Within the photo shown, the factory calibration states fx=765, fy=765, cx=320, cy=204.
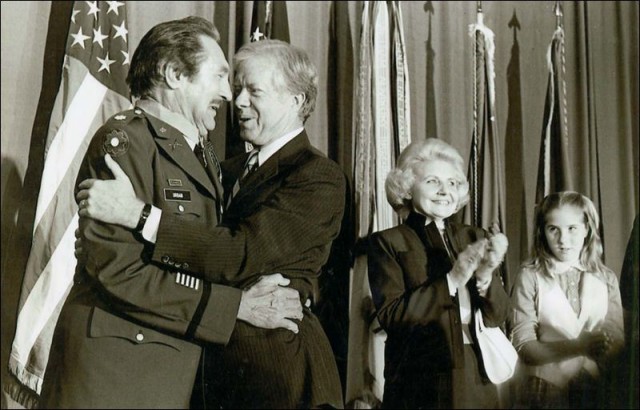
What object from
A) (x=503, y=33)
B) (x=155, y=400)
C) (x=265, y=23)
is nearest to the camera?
(x=155, y=400)

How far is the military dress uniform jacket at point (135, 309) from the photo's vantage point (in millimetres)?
2105

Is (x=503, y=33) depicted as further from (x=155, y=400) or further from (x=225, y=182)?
(x=155, y=400)

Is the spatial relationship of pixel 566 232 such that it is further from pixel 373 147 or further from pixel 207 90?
pixel 207 90

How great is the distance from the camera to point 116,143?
7.25 ft

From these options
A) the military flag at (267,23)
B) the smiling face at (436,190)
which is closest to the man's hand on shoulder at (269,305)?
the smiling face at (436,190)

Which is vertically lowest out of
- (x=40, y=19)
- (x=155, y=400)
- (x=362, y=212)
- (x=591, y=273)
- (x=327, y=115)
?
(x=155, y=400)

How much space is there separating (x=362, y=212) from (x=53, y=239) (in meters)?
1.04

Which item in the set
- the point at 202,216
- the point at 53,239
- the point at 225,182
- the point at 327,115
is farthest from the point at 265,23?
the point at 53,239

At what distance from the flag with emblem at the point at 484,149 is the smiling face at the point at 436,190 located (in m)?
0.14

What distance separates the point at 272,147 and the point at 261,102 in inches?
6.1

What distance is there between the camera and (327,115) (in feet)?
9.32

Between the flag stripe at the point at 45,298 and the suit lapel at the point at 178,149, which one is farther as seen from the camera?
the flag stripe at the point at 45,298

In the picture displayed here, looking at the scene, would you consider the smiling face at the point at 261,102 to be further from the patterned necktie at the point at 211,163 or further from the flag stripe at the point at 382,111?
the flag stripe at the point at 382,111

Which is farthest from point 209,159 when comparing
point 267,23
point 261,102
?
point 267,23
